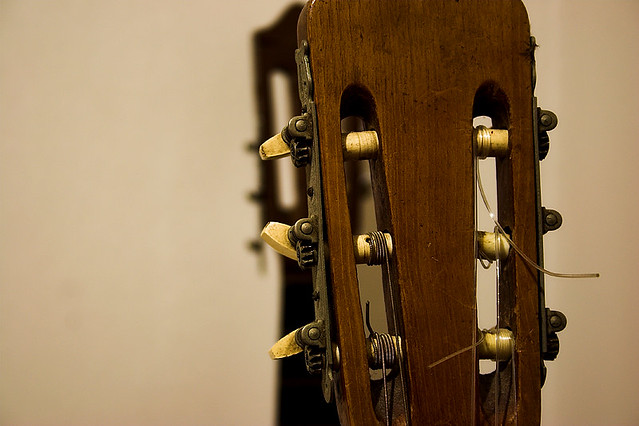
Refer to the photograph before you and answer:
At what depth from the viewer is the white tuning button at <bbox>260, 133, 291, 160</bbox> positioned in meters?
0.51

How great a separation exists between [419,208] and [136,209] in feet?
1.53

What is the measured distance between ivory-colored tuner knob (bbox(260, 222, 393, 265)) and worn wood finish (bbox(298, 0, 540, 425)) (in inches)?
0.6

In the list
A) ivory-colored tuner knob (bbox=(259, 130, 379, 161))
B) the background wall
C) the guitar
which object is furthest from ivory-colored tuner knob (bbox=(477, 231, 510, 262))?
the background wall

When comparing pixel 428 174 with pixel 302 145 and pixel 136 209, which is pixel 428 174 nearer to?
pixel 302 145

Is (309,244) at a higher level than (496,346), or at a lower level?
higher

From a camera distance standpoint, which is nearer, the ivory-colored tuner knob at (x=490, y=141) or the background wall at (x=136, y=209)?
the ivory-colored tuner knob at (x=490, y=141)

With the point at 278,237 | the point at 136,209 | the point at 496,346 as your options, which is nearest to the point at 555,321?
the point at 496,346

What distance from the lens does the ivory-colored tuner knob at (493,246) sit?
52 centimetres

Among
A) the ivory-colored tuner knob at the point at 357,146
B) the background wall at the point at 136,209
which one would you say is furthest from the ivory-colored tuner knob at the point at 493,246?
the background wall at the point at 136,209

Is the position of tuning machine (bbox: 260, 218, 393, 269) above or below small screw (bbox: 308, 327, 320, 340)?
above

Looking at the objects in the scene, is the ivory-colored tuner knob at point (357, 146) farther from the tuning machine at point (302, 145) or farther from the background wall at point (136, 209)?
the background wall at point (136, 209)

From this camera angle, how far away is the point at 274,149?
51 centimetres

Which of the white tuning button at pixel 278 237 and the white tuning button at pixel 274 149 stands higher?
the white tuning button at pixel 274 149

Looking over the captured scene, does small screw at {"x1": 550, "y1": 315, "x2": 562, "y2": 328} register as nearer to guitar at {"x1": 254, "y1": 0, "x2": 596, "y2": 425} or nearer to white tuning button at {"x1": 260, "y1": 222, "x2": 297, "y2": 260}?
guitar at {"x1": 254, "y1": 0, "x2": 596, "y2": 425}
